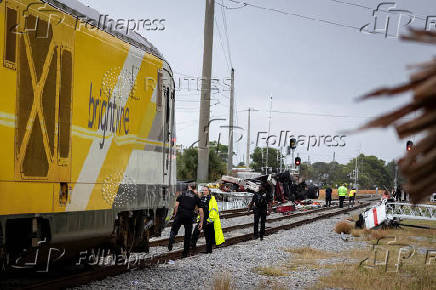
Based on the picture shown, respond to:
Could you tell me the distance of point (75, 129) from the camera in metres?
7.79

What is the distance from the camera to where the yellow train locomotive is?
6.48 meters

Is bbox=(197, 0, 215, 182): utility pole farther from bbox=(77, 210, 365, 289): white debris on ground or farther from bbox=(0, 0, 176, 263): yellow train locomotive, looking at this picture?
bbox=(0, 0, 176, 263): yellow train locomotive

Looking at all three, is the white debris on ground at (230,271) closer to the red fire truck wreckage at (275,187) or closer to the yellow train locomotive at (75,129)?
the yellow train locomotive at (75,129)

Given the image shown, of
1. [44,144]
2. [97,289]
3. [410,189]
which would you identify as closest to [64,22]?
[44,144]

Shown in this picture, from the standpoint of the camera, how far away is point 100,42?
27.9 ft

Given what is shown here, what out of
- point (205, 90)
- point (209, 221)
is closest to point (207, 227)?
point (209, 221)

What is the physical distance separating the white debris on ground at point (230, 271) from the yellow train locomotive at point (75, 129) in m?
0.71

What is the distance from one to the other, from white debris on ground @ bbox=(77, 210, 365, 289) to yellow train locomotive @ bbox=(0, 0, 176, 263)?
706 millimetres

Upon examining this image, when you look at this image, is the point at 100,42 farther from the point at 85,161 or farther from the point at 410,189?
the point at 410,189

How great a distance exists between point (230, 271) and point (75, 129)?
518cm

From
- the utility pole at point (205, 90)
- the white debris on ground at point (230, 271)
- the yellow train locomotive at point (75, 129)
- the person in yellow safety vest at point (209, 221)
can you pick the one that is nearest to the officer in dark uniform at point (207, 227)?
the person in yellow safety vest at point (209, 221)

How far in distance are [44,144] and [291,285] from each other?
18.1 ft

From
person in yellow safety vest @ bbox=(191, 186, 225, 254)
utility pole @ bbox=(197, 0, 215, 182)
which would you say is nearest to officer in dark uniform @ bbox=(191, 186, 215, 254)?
person in yellow safety vest @ bbox=(191, 186, 225, 254)

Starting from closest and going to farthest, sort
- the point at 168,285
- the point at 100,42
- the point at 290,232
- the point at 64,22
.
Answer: the point at 64,22
the point at 100,42
the point at 168,285
the point at 290,232
